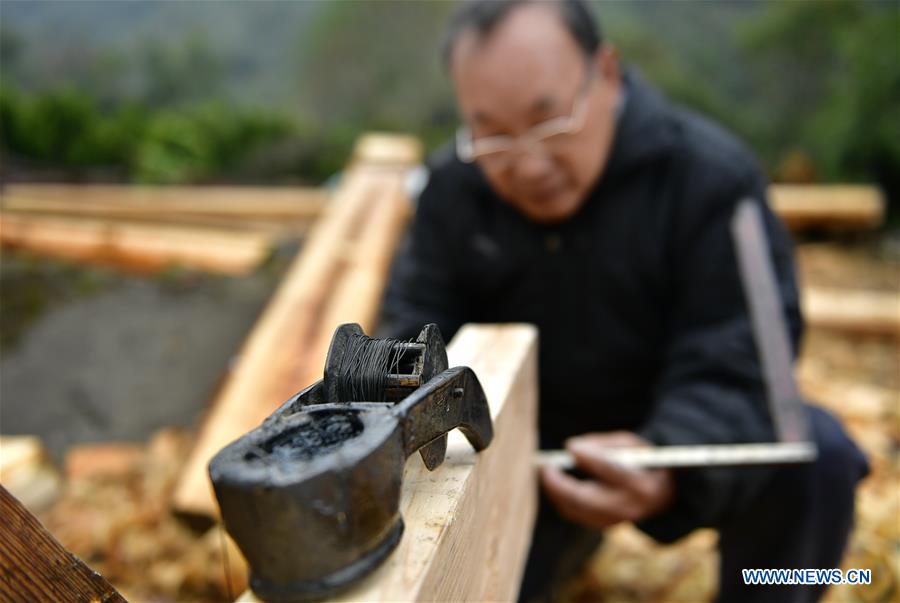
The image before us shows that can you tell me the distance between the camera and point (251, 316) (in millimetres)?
4023

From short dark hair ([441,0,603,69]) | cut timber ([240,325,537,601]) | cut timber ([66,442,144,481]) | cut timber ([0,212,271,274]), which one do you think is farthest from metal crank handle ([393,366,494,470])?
cut timber ([0,212,271,274])

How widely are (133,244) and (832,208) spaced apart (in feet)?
17.4

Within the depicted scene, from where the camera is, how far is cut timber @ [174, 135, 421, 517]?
2.54 metres

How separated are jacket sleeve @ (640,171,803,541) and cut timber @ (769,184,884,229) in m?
3.89

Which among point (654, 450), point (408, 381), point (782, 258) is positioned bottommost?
point (654, 450)

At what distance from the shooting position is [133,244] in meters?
4.22

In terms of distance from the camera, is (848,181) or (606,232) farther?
(848,181)

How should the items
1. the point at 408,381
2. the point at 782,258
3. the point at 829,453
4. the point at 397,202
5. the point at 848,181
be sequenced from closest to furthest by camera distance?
the point at 408,381 < the point at 829,453 < the point at 782,258 < the point at 397,202 < the point at 848,181

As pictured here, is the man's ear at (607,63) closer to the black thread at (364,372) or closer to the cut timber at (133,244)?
the black thread at (364,372)

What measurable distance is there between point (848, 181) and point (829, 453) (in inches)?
255

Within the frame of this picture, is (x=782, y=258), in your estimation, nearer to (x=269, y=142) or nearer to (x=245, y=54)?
(x=269, y=142)

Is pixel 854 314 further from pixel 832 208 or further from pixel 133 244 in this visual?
pixel 133 244

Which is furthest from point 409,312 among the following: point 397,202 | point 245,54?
point 245,54

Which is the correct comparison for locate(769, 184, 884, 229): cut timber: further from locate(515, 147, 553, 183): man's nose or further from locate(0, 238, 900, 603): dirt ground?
locate(515, 147, 553, 183): man's nose
